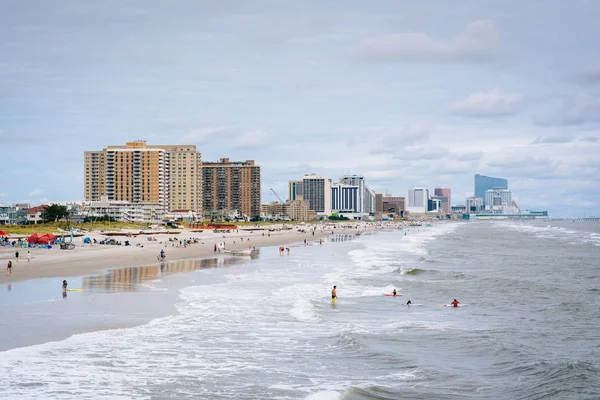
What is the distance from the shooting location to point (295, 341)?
883 inches

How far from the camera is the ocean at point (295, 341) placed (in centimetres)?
1681

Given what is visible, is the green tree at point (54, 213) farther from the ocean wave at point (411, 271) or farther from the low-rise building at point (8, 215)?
the ocean wave at point (411, 271)

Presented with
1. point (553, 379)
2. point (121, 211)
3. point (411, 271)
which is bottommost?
point (553, 379)

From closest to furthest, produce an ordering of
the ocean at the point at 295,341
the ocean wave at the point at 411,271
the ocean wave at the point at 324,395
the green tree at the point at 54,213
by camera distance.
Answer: the ocean wave at the point at 324,395, the ocean at the point at 295,341, the ocean wave at the point at 411,271, the green tree at the point at 54,213

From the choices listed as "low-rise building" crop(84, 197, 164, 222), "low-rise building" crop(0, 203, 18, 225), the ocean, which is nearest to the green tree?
"low-rise building" crop(84, 197, 164, 222)

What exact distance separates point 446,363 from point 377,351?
241 centimetres

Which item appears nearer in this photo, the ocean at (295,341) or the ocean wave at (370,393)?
the ocean wave at (370,393)

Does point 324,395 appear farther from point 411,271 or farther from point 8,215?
point 8,215

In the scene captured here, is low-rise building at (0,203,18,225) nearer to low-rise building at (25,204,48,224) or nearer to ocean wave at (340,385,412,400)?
low-rise building at (25,204,48,224)

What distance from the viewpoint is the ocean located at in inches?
662

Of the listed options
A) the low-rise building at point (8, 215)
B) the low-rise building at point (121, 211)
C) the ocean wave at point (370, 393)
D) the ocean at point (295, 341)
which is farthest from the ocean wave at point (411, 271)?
the low-rise building at point (8, 215)

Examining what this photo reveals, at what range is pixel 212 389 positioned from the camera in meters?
16.4

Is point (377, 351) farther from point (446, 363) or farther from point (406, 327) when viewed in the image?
point (406, 327)

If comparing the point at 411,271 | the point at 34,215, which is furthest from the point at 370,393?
the point at 34,215
